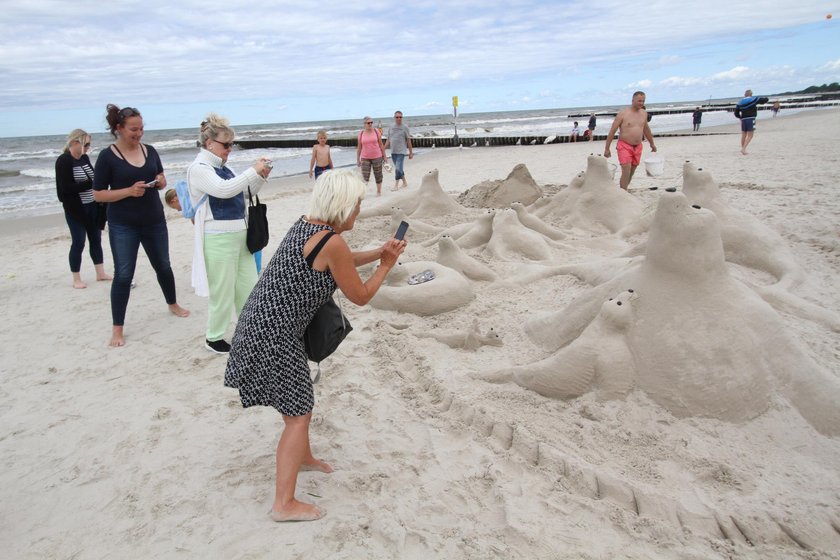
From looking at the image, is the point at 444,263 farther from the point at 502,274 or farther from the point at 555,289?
the point at 555,289

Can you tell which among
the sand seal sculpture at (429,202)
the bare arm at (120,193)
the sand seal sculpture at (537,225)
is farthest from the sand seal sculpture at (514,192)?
the bare arm at (120,193)

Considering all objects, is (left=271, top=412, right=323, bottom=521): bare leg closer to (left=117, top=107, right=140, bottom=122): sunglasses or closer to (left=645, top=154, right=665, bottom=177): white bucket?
(left=117, top=107, right=140, bottom=122): sunglasses

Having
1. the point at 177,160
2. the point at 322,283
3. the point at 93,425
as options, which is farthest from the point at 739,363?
the point at 177,160

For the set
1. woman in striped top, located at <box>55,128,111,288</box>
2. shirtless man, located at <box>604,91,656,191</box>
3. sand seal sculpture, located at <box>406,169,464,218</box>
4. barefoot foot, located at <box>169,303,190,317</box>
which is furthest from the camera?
sand seal sculpture, located at <box>406,169,464,218</box>

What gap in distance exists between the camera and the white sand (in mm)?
2252

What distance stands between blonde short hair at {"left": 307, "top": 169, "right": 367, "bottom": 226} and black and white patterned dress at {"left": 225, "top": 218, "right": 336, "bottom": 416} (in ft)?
0.16

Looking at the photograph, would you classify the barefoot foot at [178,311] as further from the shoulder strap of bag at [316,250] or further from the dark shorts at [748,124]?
the dark shorts at [748,124]

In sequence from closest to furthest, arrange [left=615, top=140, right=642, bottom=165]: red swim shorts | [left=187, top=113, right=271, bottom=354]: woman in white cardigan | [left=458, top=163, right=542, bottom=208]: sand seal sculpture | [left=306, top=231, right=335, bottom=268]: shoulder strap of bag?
[left=306, top=231, right=335, bottom=268]: shoulder strap of bag → [left=187, top=113, right=271, bottom=354]: woman in white cardigan → [left=615, top=140, right=642, bottom=165]: red swim shorts → [left=458, top=163, right=542, bottom=208]: sand seal sculpture

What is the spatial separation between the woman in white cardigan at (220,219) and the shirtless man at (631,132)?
5.31m

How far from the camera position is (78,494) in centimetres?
264

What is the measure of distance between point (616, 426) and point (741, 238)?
277cm

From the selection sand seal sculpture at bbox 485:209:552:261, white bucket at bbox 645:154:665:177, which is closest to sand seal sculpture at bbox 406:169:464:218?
sand seal sculpture at bbox 485:209:552:261

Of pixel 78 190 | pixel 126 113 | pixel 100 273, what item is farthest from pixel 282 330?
pixel 100 273

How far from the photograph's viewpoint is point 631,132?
23.7 ft
